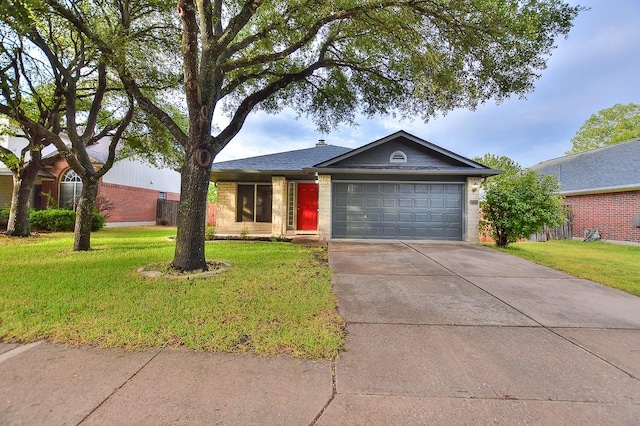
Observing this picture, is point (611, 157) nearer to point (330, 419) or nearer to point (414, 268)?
point (414, 268)

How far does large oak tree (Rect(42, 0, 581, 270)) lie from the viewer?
6.03m

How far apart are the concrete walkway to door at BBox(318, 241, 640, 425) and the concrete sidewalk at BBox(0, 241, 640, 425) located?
0.05 ft

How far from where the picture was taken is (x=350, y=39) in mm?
8273

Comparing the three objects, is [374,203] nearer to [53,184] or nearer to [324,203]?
[324,203]

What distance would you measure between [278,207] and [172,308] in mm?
8962

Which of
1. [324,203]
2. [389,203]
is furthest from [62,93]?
[389,203]

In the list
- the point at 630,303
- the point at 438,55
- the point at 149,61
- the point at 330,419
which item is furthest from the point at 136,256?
the point at 630,303

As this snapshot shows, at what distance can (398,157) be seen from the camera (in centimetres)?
1203

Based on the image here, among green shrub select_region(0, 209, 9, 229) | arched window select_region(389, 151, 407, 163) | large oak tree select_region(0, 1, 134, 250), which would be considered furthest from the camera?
green shrub select_region(0, 209, 9, 229)

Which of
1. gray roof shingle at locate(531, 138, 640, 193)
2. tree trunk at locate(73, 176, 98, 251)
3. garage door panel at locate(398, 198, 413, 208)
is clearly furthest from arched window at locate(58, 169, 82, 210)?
gray roof shingle at locate(531, 138, 640, 193)

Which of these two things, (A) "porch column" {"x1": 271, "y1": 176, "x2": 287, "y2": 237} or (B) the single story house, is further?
(A) "porch column" {"x1": 271, "y1": 176, "x2": 287, "y2": 237}

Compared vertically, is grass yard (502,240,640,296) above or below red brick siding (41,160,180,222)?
below

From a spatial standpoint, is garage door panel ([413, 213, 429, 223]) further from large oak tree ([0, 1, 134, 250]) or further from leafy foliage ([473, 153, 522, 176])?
leafy foliage ([473, 153, 522, 176])

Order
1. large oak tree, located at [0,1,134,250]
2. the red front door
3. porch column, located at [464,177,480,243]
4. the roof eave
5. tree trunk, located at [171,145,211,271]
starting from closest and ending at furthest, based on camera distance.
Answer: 1. tree trunk, located at [171,145,211,271]
2. large oak tree, located at [0,1,134,250]
3. the roof eave
4. porch column, located at [464,177,480,243]
5. the red front door
